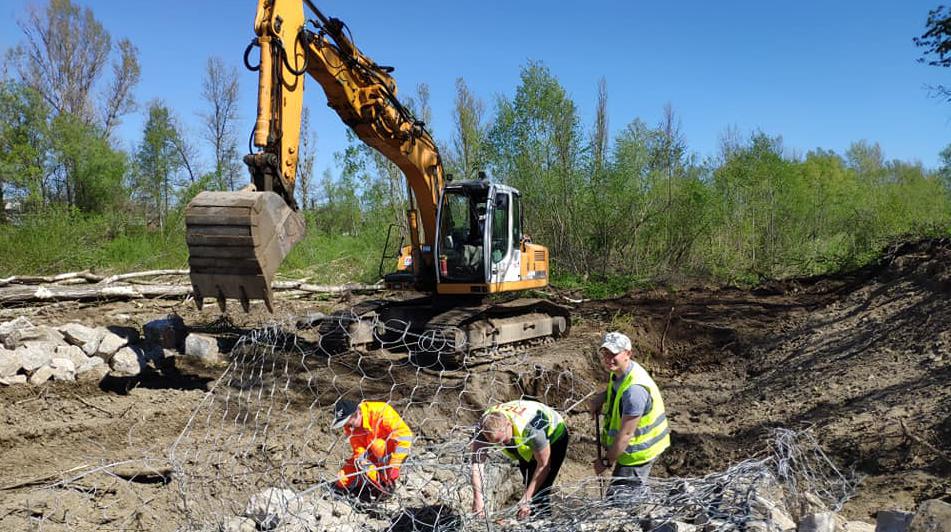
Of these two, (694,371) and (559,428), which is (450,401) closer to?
(559,428)

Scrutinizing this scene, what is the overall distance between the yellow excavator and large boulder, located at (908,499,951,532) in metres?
4.35

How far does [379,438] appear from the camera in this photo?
4.36m

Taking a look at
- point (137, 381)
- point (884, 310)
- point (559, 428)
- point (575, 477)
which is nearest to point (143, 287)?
point (137, 381)

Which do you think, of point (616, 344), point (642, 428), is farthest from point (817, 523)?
point (616, 344)

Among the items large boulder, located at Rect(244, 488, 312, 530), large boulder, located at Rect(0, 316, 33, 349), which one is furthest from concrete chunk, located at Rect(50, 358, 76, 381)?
large boulder, located at Rect(244, 488, 312, 530)

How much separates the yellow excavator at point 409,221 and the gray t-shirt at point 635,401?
119 inches

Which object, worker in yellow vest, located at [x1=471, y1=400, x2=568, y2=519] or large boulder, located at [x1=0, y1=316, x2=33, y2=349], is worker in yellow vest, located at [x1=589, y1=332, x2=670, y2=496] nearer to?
worker in yellow vest, located at [x1=471, y1=400, x2=568, y2=519]

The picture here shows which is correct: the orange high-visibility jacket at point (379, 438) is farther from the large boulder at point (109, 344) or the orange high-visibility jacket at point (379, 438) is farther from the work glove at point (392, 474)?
the large boulder at point (109, 344)

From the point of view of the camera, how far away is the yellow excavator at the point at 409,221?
582 centimetres

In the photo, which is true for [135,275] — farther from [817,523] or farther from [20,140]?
[817,523]

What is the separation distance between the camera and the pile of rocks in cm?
726

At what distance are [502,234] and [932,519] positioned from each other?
6795mm

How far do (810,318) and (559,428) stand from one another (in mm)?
8167

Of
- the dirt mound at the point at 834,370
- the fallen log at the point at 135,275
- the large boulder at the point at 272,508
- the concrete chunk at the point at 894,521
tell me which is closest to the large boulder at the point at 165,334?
the fallen log at the point at 135,275
